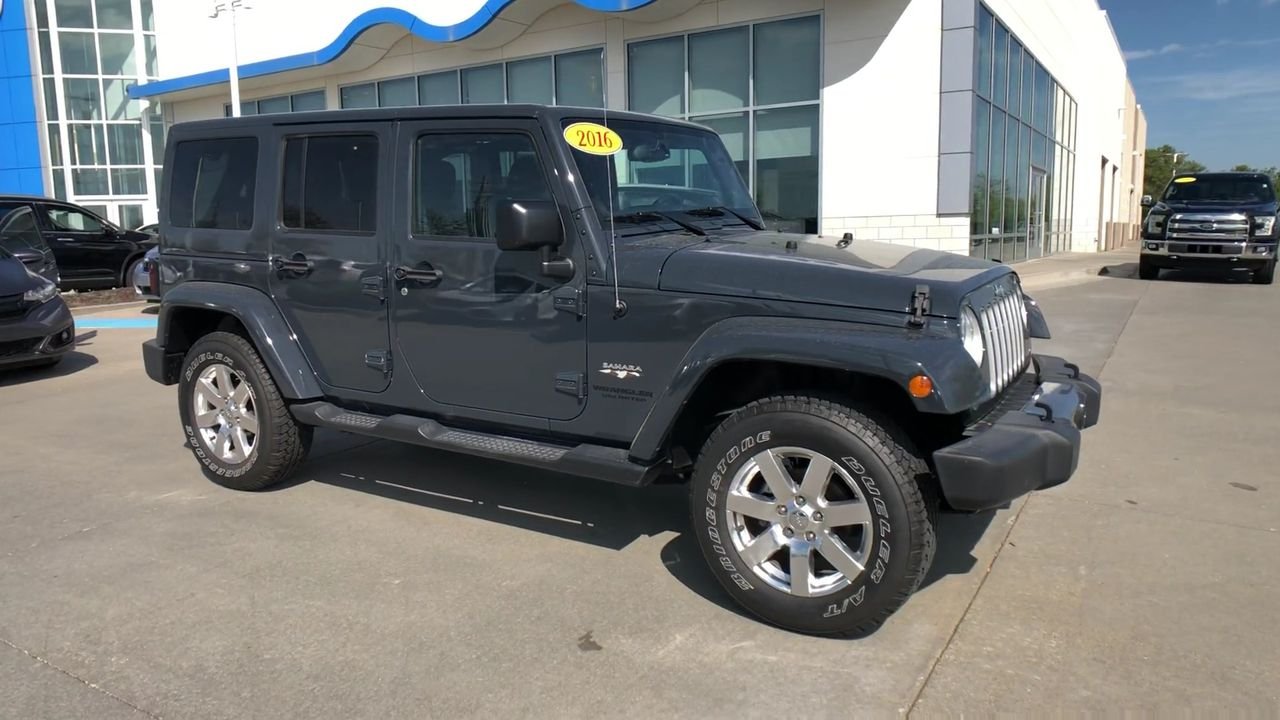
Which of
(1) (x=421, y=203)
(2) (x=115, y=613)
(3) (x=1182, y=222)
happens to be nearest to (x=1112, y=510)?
(1) (x=421, y=203)

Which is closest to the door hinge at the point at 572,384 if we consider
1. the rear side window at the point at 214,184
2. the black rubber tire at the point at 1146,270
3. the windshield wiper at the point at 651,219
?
the windshield wiper at the point at 651,219

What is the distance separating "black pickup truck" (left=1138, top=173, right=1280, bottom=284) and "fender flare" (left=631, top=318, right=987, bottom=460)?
15395 mm

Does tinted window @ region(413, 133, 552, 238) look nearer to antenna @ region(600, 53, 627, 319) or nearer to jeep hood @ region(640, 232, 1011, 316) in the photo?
antenna @ region(600, 53, 627, 319)

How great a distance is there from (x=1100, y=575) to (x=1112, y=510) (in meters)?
0.92

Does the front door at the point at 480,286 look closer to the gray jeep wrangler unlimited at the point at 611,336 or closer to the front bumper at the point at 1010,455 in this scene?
the gray jeep wrangler unlimited at the point at 611,336

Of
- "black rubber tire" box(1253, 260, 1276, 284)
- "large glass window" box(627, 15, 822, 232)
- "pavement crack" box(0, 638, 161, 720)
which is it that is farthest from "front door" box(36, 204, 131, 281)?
"black rubber tire" box(1253, 260, 1276, 284)

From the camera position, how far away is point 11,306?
823 cm

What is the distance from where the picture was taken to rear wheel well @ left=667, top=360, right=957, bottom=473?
3.34m

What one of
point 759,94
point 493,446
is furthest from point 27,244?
point 759,94

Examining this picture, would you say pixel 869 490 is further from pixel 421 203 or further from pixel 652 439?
pixel 421 203

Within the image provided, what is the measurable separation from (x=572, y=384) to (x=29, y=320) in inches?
275

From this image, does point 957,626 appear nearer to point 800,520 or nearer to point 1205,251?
point 800,520

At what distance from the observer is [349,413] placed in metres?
4.60

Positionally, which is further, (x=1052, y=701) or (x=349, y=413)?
(x=349, y=413)
